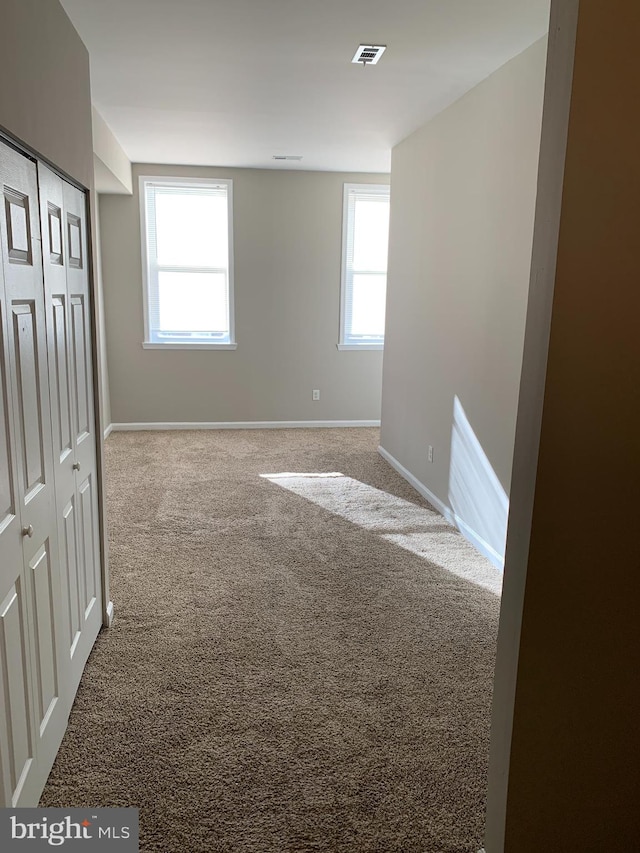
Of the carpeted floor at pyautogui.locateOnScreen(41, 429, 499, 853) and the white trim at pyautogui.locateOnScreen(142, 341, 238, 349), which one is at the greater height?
the white trim at pyautogui.locateOnScreen(142, 341, 238, 349)

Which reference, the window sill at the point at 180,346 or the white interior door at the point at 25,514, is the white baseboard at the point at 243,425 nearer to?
the window sill at the point at 180,346

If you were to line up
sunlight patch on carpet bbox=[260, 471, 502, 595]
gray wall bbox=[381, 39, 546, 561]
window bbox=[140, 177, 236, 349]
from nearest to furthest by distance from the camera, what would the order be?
1. gray wall bbox=[381, 39, 546, 561]
2. sunlight patch on carpet bbox=[260, 471, 502, 595]
3. window bbox=[140, 177, 236, 349]

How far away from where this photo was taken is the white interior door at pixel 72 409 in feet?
7.06

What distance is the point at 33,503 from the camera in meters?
1.90

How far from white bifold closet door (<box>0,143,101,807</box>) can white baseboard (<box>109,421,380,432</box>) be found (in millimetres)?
4520

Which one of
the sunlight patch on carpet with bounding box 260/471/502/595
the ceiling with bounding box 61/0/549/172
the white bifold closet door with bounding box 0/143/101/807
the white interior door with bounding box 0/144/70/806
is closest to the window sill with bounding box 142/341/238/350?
the sunlight patch on carpet with bounding box 260/471/502/595

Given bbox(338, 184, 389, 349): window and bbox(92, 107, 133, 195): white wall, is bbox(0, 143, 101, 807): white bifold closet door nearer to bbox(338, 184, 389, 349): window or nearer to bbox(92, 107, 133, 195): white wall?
bbox(92, 107, 133, 195): white wall

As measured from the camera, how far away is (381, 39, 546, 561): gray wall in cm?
334

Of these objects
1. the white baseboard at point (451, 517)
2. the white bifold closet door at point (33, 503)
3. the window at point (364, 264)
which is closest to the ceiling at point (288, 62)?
the white bifold closet door at point (33, 503)

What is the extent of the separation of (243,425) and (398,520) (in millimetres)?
3109

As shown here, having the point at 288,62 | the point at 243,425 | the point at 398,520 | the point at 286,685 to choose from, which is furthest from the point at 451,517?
the point at 243,425

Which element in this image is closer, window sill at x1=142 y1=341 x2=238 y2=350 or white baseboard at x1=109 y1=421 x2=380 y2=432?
window sill at x1=142 y1=341 x2=238 y2=350

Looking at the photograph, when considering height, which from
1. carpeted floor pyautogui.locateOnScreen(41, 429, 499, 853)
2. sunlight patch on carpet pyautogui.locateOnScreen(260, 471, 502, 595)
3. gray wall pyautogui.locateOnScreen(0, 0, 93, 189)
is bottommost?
carpeted floor pyautogui.locateOnScreen(41, 429, 499, 853)

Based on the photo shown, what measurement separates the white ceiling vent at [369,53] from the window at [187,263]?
141 inches
